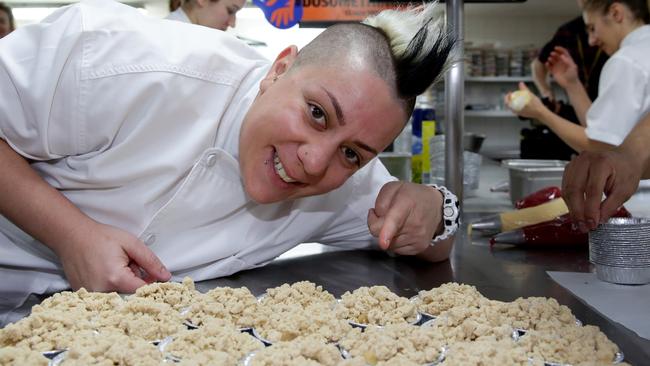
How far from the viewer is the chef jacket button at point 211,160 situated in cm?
115

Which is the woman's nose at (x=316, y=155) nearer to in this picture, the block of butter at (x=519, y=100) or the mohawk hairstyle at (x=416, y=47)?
the mohawk hairstyle at (x=416, y=47)

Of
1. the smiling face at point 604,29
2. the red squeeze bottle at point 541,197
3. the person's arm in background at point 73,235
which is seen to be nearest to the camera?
the person's arm in background at point 73,235

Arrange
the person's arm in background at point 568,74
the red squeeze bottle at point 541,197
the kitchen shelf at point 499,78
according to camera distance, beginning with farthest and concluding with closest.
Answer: the kitchen shelf at point 499,78, the person's arm in background at point 568,74, the red squeeze bottle at point 541,197

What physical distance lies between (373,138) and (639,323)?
50 centimetres

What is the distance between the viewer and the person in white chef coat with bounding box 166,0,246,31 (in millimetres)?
2525

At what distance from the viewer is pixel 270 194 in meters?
1.13

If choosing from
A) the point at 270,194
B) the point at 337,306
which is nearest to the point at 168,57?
the point at 270,194

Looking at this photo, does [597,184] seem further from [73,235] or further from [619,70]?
[619,70]

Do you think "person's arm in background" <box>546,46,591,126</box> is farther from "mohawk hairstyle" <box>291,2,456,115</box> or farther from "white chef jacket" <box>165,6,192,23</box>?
"mohawk hairstyle" <box>291,2,456,115</box>

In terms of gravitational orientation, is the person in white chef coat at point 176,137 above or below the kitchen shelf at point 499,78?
above

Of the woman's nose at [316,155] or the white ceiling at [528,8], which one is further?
the white ceiling at [528,8]

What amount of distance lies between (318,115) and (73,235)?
0.46 meters

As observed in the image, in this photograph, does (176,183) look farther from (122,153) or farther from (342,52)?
(342,52)

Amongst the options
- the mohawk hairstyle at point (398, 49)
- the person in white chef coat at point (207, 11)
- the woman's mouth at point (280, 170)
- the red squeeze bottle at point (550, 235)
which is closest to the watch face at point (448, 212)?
the red squeeze bottle at point (550, 235)
